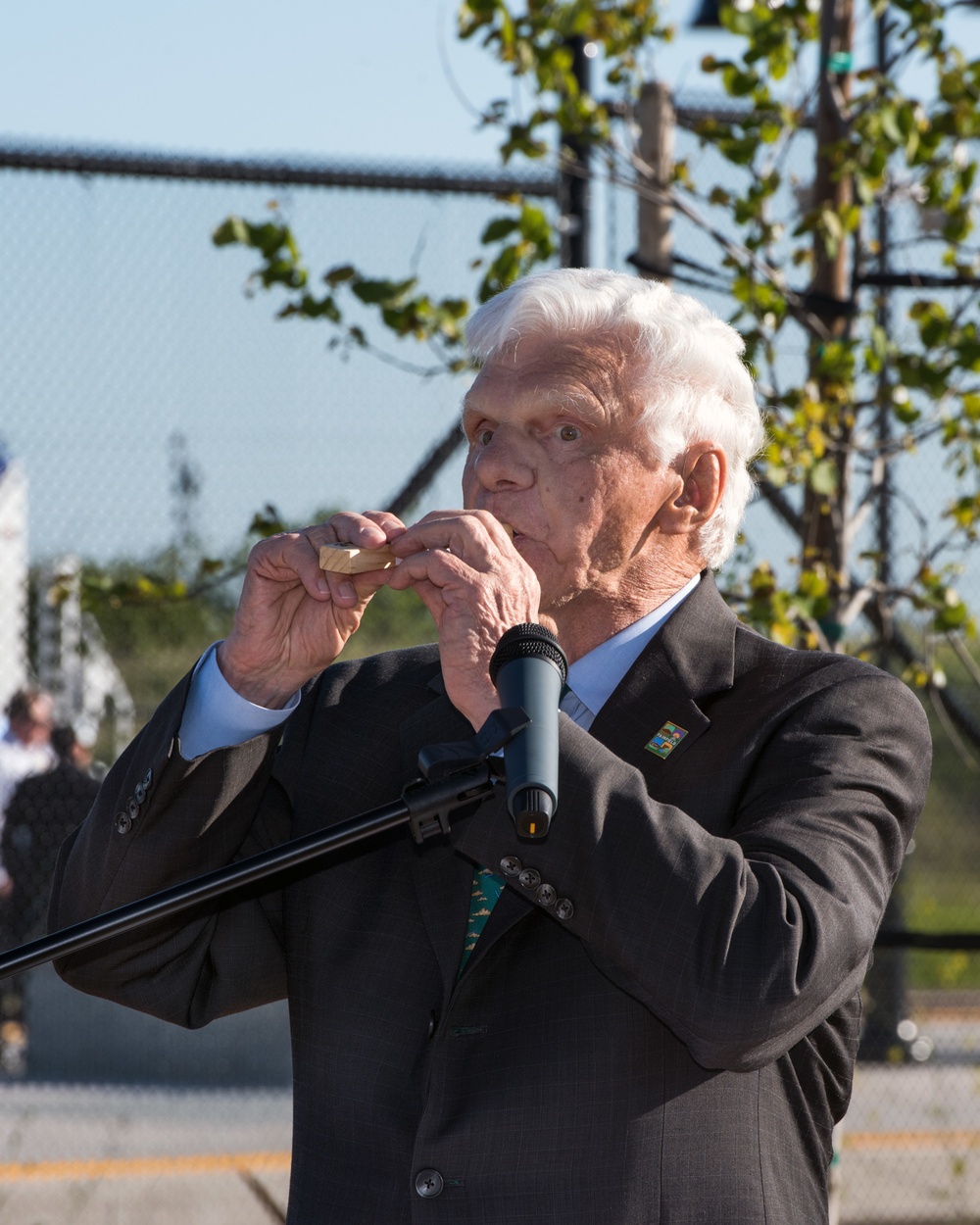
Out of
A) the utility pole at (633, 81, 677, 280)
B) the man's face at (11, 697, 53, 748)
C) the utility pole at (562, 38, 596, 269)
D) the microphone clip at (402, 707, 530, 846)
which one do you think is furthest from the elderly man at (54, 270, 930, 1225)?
the man's face at (11, 697, 53, 748)

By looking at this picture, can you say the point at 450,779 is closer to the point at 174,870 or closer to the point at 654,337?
the point at 174,870

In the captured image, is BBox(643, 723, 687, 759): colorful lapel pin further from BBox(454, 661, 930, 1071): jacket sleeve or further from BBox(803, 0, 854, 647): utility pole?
BBox(803, 0, 854, 647): utility pole

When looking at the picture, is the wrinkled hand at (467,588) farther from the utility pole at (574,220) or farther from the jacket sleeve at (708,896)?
the utility pole at (574,220)

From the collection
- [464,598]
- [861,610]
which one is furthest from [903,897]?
[464,598]

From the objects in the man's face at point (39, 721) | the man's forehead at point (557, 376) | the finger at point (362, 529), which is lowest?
the man's face at point (39, 721)

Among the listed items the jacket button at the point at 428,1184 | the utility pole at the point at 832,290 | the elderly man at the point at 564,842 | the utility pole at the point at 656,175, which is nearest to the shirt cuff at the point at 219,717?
the elderly man at the point at 564,842

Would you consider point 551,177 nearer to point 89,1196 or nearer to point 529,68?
point 529,68

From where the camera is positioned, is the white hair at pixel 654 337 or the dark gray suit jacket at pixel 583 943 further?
the white hair at pixel 654 337

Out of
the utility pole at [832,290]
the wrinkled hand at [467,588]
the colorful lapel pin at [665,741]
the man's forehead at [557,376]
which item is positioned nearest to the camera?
the wrinkled hand at [467,588]

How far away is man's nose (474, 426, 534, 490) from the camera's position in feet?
6.87

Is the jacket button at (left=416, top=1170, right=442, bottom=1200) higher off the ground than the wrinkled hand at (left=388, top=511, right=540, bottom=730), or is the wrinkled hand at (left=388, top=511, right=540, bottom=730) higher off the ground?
the wrinkled hand at (left=388, top=511, right=540, bottom=730)

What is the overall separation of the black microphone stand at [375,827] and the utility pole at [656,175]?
2.47m

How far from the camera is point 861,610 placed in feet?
13.0

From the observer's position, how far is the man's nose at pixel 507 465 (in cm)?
209
